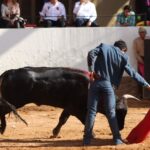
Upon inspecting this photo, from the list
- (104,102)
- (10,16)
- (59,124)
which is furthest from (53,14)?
(104,102)

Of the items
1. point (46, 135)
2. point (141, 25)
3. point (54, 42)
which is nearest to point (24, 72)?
point (46, 135)

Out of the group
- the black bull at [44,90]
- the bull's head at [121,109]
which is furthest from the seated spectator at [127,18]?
the bull's head at [121,109]

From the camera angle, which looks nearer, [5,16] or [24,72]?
[24,72]

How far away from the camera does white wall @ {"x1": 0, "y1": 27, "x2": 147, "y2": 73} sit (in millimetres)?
16453

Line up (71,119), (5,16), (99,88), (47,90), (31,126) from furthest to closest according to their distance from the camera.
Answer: (5,16) → (71,119) → (31,126) → (47,90) → (99,88)

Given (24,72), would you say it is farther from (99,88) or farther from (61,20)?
(61,20)

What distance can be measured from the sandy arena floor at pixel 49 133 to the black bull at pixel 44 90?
377 mm

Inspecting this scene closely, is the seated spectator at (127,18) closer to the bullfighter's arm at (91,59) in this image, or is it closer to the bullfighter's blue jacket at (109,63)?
the bullfighter's blue jacket at (109,63)

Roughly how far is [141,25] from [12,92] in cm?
632

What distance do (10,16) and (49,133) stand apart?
178 inches

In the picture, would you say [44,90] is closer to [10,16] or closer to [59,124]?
[59,124]

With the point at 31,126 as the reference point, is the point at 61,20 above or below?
above

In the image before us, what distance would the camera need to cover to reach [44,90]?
1237 cm

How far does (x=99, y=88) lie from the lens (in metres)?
11.1
